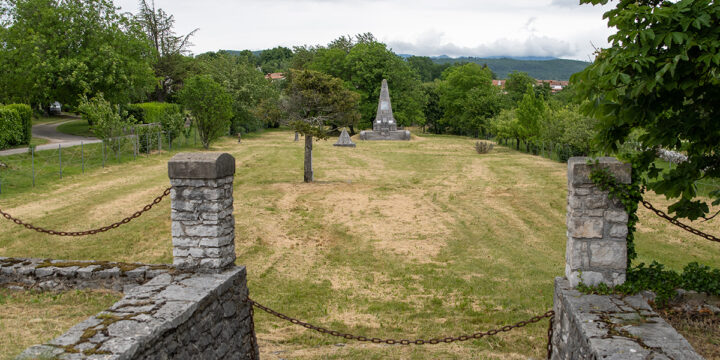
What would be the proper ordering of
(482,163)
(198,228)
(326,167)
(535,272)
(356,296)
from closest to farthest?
→ 1. (198,228)
2. (356,296)
3. (535,272)
4. (326,167)
5. (482,163)

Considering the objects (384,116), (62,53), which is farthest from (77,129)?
(384,116)

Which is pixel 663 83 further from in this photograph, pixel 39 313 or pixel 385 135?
pixel 385 135

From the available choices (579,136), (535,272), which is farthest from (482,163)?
(535,272)

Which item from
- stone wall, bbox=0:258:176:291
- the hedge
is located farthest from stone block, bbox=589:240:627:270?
the hedge

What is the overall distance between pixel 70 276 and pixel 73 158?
16.8m

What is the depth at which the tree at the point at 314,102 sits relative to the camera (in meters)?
20.1

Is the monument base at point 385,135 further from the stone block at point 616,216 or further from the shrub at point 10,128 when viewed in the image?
the stone block at point 616,216

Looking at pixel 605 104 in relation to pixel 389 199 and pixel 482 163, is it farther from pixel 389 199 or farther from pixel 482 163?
pixel 482 163

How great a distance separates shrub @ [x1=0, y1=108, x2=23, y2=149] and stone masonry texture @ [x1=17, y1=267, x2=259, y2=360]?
19.8m

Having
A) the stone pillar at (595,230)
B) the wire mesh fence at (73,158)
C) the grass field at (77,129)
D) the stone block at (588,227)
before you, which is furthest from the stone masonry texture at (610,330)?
the grass field at (77,129)

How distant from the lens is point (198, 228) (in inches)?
264

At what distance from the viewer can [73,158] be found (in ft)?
73.6

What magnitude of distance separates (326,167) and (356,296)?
15491 mm

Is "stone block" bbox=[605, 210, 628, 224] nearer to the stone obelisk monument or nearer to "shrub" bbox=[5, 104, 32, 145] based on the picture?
"shrub" bbox=[5, 104, 32, 145]
